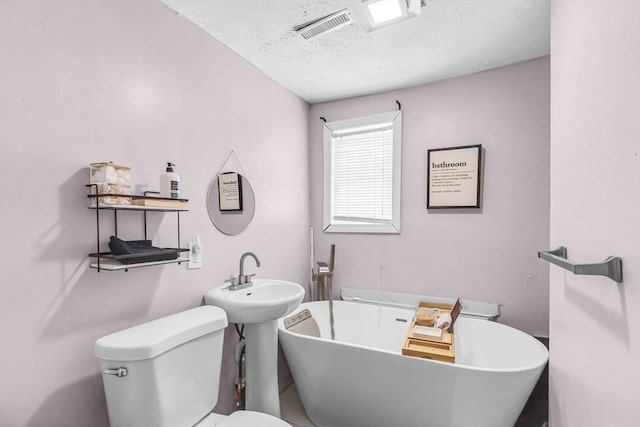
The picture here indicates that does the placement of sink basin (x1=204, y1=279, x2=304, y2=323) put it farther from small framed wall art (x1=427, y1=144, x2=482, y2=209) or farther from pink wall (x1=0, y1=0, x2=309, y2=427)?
small framed wall art (x1=427, y1=144, x2=482, y2=209)

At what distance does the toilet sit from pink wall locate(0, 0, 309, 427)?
0.59 ft

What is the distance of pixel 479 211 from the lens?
2.31 m

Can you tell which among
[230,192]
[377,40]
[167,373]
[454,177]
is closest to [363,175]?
[454,177]

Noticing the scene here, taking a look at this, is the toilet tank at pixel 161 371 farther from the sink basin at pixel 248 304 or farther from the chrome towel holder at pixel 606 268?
the chrome towel holder at pixel 606 268

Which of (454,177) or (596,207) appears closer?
(596,207)

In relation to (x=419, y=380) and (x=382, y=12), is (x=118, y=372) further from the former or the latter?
(x=382, y=12)

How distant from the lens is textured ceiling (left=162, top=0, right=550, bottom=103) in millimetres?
1581

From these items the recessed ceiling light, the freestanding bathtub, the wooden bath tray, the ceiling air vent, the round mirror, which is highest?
the ceiling air vent

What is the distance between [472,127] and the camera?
2.33 m

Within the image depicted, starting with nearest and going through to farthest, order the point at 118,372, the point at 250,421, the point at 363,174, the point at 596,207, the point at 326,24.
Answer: the point at 596,207
the point at 118,372
the point at 250,421
the point at 326,24
the point at 363,174

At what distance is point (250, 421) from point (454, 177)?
7.03ft

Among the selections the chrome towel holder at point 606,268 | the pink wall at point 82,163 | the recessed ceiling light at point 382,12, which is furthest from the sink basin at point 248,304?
the recessed ceiling light at point 382,12

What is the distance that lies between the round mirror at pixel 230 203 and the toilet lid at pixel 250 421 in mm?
1026

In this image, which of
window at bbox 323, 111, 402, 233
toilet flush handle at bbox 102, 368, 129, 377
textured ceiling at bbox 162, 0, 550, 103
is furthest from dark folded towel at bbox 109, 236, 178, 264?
window at bbox 323, 111, 402, 233
